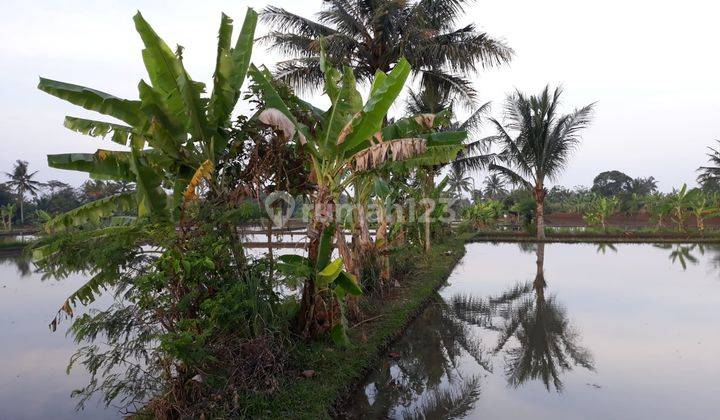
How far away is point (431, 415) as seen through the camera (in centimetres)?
414

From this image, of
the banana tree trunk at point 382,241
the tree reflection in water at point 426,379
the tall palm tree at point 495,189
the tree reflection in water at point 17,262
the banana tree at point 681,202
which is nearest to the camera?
the tree reflection in water at point 426,379

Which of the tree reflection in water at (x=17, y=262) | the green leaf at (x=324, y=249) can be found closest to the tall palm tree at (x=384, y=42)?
the green leaf at (x=324, y=249)

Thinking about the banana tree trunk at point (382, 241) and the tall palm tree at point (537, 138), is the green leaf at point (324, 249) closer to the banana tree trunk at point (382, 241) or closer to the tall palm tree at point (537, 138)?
the banana tree trunk at point (382, 241)

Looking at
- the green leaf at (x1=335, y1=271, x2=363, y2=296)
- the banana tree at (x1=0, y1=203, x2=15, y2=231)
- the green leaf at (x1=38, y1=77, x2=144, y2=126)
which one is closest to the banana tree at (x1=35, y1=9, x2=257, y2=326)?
the green leaf at (x1=38, y1=77, x2=144, y2=126)

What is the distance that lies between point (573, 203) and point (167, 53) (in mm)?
39807

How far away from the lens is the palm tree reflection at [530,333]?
206 inches

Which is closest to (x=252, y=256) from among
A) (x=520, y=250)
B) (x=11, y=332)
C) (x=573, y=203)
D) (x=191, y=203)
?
(x=191, y=203)

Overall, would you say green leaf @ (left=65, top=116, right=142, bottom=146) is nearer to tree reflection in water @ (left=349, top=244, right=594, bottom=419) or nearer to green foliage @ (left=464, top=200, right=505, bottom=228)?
tree reflection in water @ (left=349, top=244, right=594, bottom=419)

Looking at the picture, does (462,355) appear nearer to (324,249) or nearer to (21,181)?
(324,249)

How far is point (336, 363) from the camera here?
473 cm

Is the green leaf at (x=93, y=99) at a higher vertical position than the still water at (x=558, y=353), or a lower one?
higher

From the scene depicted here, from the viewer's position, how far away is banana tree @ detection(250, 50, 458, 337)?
490 cm

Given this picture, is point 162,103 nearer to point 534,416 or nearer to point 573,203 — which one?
point 534,416

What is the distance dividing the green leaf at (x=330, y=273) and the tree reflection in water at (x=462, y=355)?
1.17 m
